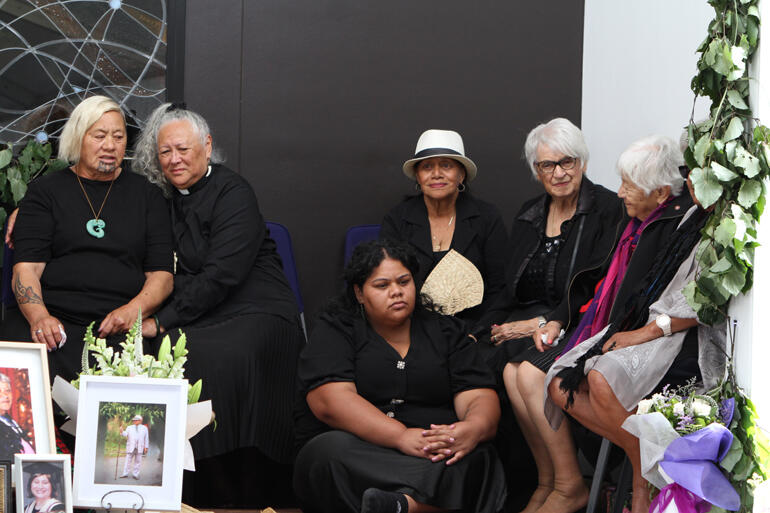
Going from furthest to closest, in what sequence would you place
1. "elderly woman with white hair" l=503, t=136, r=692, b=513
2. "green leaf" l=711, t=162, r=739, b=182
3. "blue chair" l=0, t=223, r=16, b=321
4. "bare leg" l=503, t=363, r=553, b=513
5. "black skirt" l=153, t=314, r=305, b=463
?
"blue chair" l=0, t=223, r=16, b=321 < "black skirt" l=153, t=314, r=305, b=463 < "bare leg" l=503, t=363, r=553, b=513 < "elderly woman with white hair" l=503, t=136, r=692, b=513 < "green leaf" l=711, t=162, r=739, b=182

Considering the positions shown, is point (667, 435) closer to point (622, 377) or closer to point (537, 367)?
point (622, 377)

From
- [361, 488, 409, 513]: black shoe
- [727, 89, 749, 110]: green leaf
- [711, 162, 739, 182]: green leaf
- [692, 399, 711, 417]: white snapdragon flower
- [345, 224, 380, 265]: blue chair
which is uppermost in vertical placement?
[727, 89, 749, 110]: green leaf

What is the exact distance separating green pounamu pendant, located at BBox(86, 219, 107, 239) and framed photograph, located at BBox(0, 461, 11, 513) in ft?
6.13

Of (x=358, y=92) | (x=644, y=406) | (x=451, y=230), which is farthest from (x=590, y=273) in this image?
(x=358, y=92)

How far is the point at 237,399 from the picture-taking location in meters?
3.80

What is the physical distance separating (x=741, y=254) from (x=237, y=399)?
2.01 metres

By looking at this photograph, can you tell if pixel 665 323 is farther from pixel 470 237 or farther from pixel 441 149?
pixel 441 149

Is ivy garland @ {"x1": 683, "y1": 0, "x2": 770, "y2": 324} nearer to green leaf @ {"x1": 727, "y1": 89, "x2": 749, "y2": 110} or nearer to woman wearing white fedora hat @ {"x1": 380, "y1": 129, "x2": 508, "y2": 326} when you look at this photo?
green leaf @ {"x1": 727, "y1": 89, "x2": 749, "y2": 110}

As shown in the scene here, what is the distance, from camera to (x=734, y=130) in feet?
8.53

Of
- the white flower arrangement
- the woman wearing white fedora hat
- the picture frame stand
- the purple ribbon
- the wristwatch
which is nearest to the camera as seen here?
the picture frame stand

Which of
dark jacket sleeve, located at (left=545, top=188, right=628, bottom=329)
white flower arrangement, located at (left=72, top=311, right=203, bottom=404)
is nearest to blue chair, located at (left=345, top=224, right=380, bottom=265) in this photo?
dark jacket sleeve, located at (left=545, top=188, right=628, bottom=329)

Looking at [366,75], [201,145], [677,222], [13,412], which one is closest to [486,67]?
[366,75]

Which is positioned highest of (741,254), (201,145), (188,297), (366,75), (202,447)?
(366,75)

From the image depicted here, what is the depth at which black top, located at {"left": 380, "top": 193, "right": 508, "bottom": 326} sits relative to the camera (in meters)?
4.38
